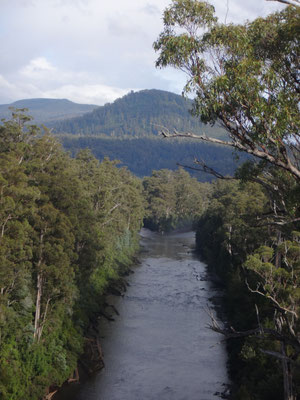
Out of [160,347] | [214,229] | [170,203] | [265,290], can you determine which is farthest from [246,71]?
[170,203]

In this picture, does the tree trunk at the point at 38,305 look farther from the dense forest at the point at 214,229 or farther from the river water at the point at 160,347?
the river water at the point at 160,347

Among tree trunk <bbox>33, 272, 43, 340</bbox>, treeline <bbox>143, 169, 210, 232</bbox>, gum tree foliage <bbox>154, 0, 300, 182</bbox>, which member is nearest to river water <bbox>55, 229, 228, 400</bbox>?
tree trunk <bbox>33, 272, 43, 340</bbox>

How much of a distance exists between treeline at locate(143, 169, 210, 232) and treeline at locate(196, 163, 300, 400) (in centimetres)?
5420

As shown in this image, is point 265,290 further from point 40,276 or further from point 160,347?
point 160,347

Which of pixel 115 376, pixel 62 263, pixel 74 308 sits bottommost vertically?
pixel 115 376

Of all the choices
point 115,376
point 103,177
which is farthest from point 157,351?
point 103,177

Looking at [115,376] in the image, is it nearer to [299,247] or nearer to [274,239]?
[274,239]

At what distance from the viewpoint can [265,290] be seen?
21.8 meters

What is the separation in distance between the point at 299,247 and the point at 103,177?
1420 inches

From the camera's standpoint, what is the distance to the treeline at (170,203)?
362 feet

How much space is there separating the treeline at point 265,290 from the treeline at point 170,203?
178 ft

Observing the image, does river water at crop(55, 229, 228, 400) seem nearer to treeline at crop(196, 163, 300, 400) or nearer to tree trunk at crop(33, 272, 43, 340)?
treeline at crop(196, 163, 300, 400)

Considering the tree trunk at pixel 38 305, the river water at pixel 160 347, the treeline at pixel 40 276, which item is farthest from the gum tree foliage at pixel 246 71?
the tree trunk at pixel 38 305

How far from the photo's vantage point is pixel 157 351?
33.3 meters
